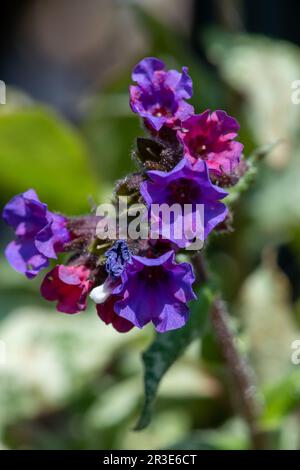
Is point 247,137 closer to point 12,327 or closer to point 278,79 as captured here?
point 278,79

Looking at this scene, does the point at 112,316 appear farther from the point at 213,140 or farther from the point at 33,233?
the point at 213,140

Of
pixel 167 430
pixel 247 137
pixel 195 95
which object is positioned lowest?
pixel 167 430

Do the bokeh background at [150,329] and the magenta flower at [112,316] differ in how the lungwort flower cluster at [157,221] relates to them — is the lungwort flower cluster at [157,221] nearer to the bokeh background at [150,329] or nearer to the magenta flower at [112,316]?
the magenta flower at [112,316]

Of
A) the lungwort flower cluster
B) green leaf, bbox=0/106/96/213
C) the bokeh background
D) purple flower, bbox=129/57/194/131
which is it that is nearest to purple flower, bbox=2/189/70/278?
the lungwort flower cluster

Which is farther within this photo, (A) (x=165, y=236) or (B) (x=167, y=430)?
(B) (x=167, y=430)

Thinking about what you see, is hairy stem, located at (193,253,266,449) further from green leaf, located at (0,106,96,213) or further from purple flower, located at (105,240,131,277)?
green leaf, located at (0,106,96,213)
